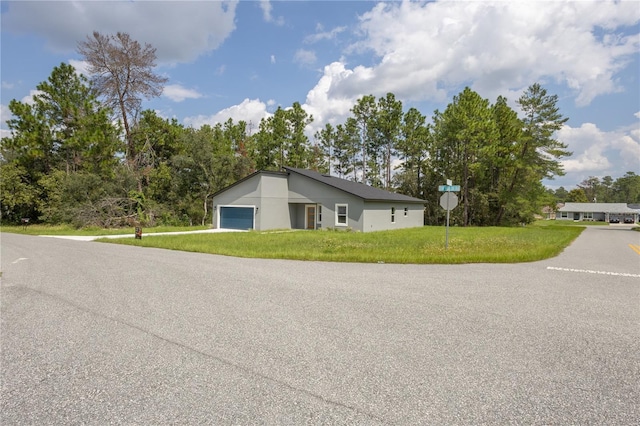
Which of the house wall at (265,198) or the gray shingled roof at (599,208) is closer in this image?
the house wall at (265,198)

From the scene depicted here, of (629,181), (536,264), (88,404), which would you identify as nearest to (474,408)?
(88,404)

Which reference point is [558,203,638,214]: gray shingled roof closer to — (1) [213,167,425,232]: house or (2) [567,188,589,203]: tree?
(2) [567,188,589,203]: tree

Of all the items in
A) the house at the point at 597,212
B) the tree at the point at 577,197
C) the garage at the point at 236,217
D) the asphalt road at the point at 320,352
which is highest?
the tree at the point at 577,197

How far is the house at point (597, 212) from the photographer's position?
65.2 meters

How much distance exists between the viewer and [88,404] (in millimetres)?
2877

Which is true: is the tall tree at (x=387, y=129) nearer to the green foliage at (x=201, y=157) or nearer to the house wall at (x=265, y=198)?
the green foliage at (x=201, y=157)

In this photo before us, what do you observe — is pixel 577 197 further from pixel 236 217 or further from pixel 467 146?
pixel 236 217

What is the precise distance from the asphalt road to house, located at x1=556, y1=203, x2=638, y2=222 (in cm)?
7518

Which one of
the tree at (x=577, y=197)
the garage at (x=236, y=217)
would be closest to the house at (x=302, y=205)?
the garage at (x=236, y=217)

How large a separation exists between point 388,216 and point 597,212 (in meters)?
63.5

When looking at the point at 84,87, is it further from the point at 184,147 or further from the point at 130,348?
the point at 130,348

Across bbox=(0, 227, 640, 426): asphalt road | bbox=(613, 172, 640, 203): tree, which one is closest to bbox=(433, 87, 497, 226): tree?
bbox=(0, 227, 640, 426): asphalt road

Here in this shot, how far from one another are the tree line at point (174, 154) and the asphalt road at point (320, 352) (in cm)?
2482

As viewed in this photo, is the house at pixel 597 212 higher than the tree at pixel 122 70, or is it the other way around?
the tree at pixel 122 70
